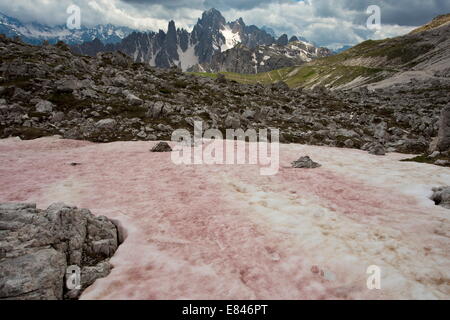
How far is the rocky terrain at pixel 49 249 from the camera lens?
764cm

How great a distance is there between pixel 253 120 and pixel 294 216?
33.4 metres

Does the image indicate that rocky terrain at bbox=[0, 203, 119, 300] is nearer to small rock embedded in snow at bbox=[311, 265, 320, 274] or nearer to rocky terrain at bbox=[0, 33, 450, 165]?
small rock embedded in snow at bbox=[311, 265, 320, 274]

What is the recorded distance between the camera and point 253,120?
148 feet

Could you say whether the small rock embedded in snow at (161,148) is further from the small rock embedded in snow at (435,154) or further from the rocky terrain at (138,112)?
the small rock embedded in snow at (435,154)

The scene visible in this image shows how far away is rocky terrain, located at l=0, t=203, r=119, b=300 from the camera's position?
7637 millimetres

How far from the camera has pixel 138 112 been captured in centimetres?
3978

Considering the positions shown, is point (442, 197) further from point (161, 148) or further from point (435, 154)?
point (161, 148)

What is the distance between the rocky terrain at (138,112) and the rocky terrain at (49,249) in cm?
2106

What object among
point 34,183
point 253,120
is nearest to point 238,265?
point 34,183

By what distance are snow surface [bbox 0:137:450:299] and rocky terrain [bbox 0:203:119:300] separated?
661 mm

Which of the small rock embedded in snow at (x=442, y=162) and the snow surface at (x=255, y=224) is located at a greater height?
the small rock embedded in snow at (x=442, y=162)

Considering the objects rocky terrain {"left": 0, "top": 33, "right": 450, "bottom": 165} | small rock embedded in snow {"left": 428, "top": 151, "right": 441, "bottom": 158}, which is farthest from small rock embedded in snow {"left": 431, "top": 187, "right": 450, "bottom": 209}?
rocky terrain {"left": 0, "top": 33, "right": 450, "bottom": 165}

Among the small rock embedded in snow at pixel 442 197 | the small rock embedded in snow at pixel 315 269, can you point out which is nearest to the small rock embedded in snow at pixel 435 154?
the small rock embedded in snow at pixel 442 197

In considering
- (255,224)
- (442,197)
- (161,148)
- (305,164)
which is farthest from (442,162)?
(161,148)
